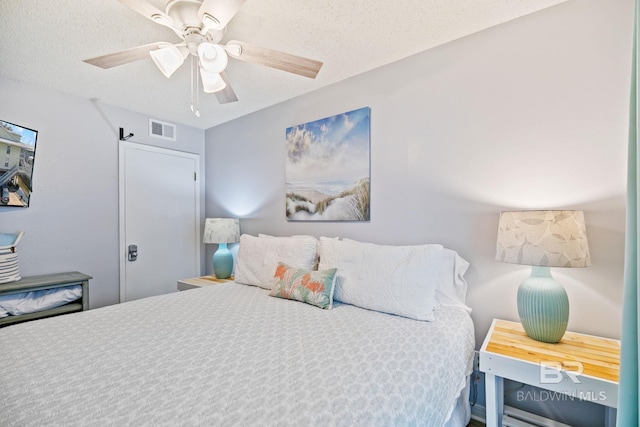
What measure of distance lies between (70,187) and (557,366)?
147 inches

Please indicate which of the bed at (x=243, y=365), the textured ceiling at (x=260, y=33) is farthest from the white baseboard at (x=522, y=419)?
the textured ceiling at (x=260, y=33)

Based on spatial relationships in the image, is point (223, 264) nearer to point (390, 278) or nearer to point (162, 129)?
point (162, 129)

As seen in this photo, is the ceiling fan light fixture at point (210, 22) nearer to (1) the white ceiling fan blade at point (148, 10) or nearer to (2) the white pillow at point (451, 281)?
(1) the white ceiling fan blade at point (148, 10)

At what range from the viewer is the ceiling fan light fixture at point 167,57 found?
153 centimetres

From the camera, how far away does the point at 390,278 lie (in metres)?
1.80

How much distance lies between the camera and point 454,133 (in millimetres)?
1993

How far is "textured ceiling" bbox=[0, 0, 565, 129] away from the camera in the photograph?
166 centimetres

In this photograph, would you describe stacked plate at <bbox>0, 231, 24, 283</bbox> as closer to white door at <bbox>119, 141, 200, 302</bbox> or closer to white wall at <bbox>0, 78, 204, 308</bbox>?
white wall at <bbox>0, 78, 204, 308</bbox>

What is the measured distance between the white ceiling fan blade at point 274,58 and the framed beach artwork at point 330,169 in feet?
2.66

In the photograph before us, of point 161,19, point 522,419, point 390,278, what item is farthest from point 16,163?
point 522,419

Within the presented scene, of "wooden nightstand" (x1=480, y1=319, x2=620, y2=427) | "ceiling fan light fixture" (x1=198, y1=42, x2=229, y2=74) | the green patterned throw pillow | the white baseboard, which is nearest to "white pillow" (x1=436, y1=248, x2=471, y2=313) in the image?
"wooden nightstand" (x1=480, y1=319, x2=620, y2=427)

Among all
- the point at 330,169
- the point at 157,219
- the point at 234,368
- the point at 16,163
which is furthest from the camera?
the point at 157,219

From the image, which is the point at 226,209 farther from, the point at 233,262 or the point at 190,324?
the point at 190,324

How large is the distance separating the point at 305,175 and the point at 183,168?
1719 mm
